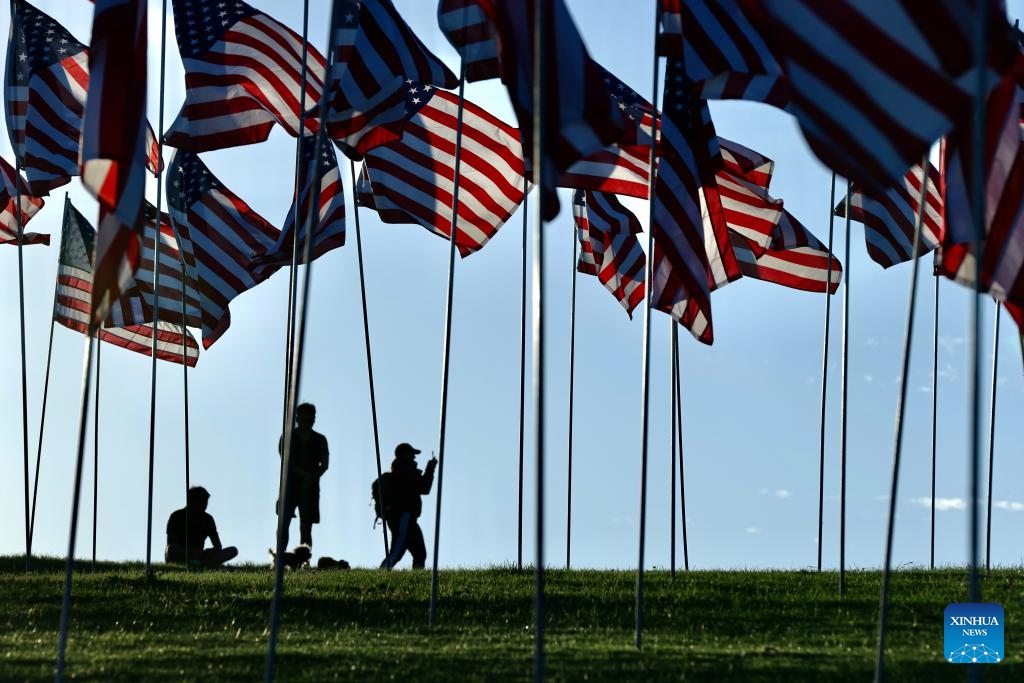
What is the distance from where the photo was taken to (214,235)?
24.5 m

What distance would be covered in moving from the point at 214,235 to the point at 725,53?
443 inches

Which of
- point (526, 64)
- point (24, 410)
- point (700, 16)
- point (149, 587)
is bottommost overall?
point (149, 587)

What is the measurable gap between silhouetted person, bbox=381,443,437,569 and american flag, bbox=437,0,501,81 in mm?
7005

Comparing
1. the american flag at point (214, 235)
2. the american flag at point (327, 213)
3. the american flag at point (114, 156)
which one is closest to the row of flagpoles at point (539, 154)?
the american flag at point (114, 156)

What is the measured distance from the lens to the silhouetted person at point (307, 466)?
21.8 m

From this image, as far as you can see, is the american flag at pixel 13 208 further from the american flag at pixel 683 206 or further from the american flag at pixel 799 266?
the american flag at pixel 683 206

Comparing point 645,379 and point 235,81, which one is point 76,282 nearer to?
point 235,81

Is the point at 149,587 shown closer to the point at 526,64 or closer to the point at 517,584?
the point at 517,584

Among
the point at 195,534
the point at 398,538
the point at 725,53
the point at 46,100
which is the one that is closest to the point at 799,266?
the point at 398,538

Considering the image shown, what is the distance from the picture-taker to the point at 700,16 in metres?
15.4

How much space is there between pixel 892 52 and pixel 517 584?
33.7ft

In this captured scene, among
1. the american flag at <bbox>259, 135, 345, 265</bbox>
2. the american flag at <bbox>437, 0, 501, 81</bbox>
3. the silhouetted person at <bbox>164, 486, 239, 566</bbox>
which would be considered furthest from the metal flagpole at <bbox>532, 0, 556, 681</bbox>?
the silhouetted person at <bbox>164, 486, 239, 566</bbox>

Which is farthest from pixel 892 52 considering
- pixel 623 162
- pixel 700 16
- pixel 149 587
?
pixel 149 587

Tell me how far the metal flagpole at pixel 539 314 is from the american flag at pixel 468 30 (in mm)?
4343
